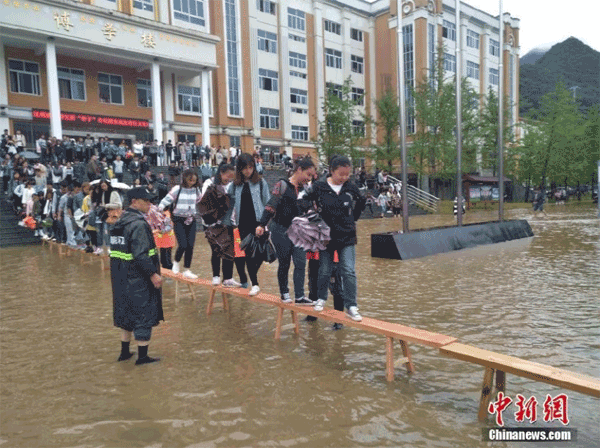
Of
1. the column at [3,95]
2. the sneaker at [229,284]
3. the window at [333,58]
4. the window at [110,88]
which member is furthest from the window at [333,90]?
the sneaker at [229,284]

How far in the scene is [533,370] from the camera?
338 cm

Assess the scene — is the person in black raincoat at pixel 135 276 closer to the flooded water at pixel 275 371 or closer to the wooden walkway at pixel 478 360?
the flooded water at pixel 275 371

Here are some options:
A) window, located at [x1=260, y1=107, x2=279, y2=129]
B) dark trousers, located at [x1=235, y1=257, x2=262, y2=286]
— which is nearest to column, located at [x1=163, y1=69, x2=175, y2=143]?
window, located at [x1=260, y1=107, x2=279, y2=129]

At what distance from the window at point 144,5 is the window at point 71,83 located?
19.4ft

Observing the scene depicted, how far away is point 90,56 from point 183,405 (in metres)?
31.1

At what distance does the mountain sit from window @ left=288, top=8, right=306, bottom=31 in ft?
235

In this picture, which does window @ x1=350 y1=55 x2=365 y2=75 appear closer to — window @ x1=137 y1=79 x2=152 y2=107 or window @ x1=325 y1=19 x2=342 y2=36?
window @ x1=325 y1=19 x2=342 y2=36

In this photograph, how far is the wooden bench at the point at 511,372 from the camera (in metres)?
3.19

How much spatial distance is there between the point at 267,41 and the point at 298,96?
225 inches

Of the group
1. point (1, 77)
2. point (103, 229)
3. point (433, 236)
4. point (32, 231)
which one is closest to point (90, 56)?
point (1, 77)

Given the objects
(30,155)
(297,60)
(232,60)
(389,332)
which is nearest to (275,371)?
(389,332)

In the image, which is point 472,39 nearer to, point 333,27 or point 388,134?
point 333,27

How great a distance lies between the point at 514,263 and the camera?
10.8m

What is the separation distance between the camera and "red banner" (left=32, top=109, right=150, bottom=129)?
28359 millimetres
